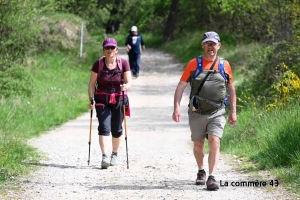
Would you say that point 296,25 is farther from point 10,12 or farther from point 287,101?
point 10,12

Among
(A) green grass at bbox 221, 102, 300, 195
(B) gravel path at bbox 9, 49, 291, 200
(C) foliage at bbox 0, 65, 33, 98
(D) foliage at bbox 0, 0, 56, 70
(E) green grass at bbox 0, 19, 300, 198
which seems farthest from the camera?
(C) foliage at bbox 0, 65, 33, 98

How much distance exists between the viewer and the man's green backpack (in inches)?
319

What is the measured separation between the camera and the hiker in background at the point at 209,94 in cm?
812

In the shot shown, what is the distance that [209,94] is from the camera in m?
8.19

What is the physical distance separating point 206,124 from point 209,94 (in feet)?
1.20

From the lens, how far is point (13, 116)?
1484cm

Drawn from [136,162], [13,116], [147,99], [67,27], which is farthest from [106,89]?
[67,27]

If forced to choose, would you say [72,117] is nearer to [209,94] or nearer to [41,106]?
[41,106]

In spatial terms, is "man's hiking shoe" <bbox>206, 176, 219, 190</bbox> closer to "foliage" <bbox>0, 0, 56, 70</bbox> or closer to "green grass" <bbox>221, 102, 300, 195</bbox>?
"green grass" <bbox>221, 102, 300, 195</bbox>

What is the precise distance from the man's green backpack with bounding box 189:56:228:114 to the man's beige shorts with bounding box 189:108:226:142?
0.06m

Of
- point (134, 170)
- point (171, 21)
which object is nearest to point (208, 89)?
point (134, 170)

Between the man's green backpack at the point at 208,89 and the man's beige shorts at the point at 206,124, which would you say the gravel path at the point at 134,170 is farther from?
the man's green backpack at the point at 208,89

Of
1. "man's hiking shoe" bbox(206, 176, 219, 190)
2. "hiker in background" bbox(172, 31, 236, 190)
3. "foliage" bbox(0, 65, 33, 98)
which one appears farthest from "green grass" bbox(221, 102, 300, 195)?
"foliage" bbox(0, 65, 33, 98)

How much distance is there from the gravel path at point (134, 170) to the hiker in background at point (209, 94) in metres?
0.58
